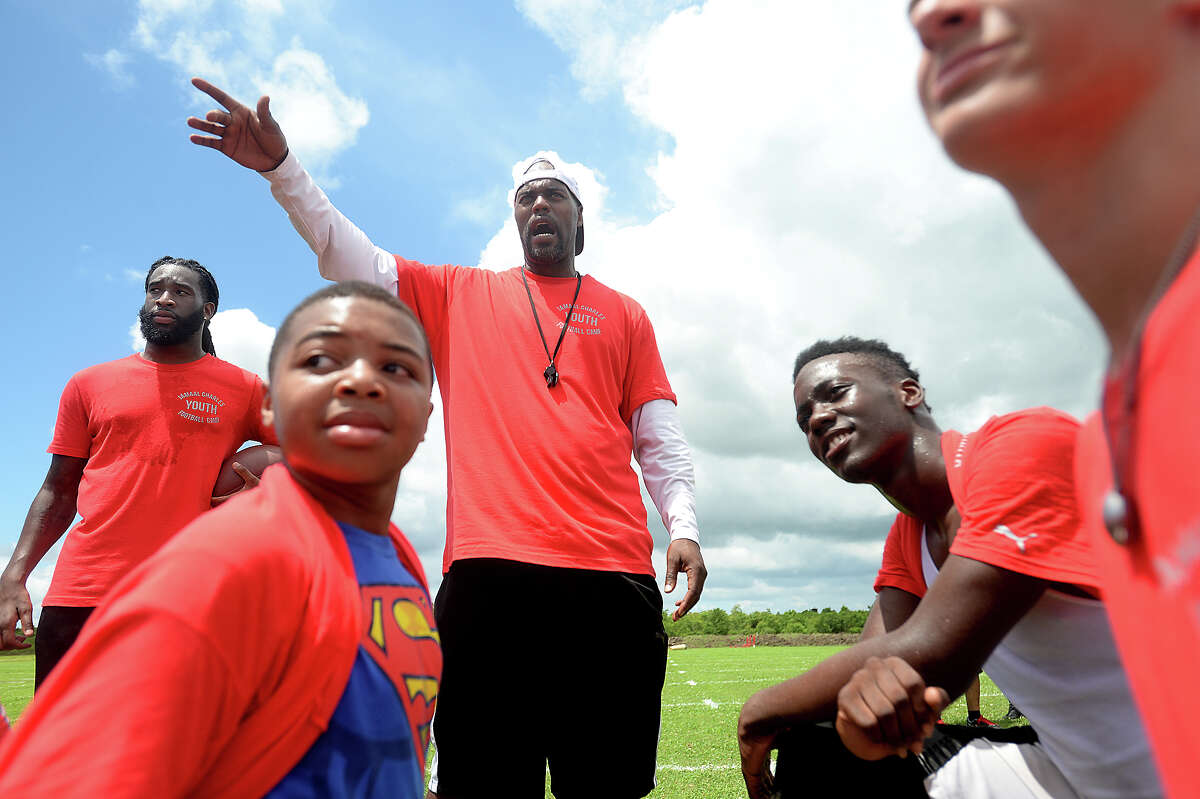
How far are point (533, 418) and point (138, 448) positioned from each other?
2.22 m

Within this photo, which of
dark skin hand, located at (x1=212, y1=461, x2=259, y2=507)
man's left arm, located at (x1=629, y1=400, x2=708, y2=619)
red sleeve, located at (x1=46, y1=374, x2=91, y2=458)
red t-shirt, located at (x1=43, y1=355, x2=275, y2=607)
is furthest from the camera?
red sleeve, located at (x1=46, y1=374, x2=91, y2=458)

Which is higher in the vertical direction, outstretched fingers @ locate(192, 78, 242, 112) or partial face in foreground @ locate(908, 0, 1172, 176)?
outstretched fingers @ locate(192, 78, 242, 112)

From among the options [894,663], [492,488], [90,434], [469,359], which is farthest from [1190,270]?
[90,434]

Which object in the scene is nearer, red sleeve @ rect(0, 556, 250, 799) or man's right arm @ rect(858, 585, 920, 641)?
red sleeve @ rect(0, 556, 250, 799)

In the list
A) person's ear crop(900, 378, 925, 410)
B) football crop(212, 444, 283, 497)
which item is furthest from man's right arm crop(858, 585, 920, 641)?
football crop(212, 444, 283, 497)

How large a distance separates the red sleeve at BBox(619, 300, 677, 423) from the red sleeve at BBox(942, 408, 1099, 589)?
1.77 meters

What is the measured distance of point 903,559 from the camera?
9.80 ft

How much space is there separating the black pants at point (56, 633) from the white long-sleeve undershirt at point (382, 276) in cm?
212

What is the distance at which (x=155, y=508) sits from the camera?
12.7 feet

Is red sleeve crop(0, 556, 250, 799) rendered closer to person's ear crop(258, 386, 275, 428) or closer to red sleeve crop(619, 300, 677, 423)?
person's ear crop(258, 386, 275, 428)

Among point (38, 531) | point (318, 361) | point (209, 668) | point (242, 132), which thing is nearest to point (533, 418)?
point (242, 132)

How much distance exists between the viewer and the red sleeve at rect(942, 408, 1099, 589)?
6.14 ft

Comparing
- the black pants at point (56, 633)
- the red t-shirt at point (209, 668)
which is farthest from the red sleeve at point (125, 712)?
the black pants at point (56, 633)

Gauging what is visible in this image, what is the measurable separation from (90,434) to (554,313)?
2.59m
